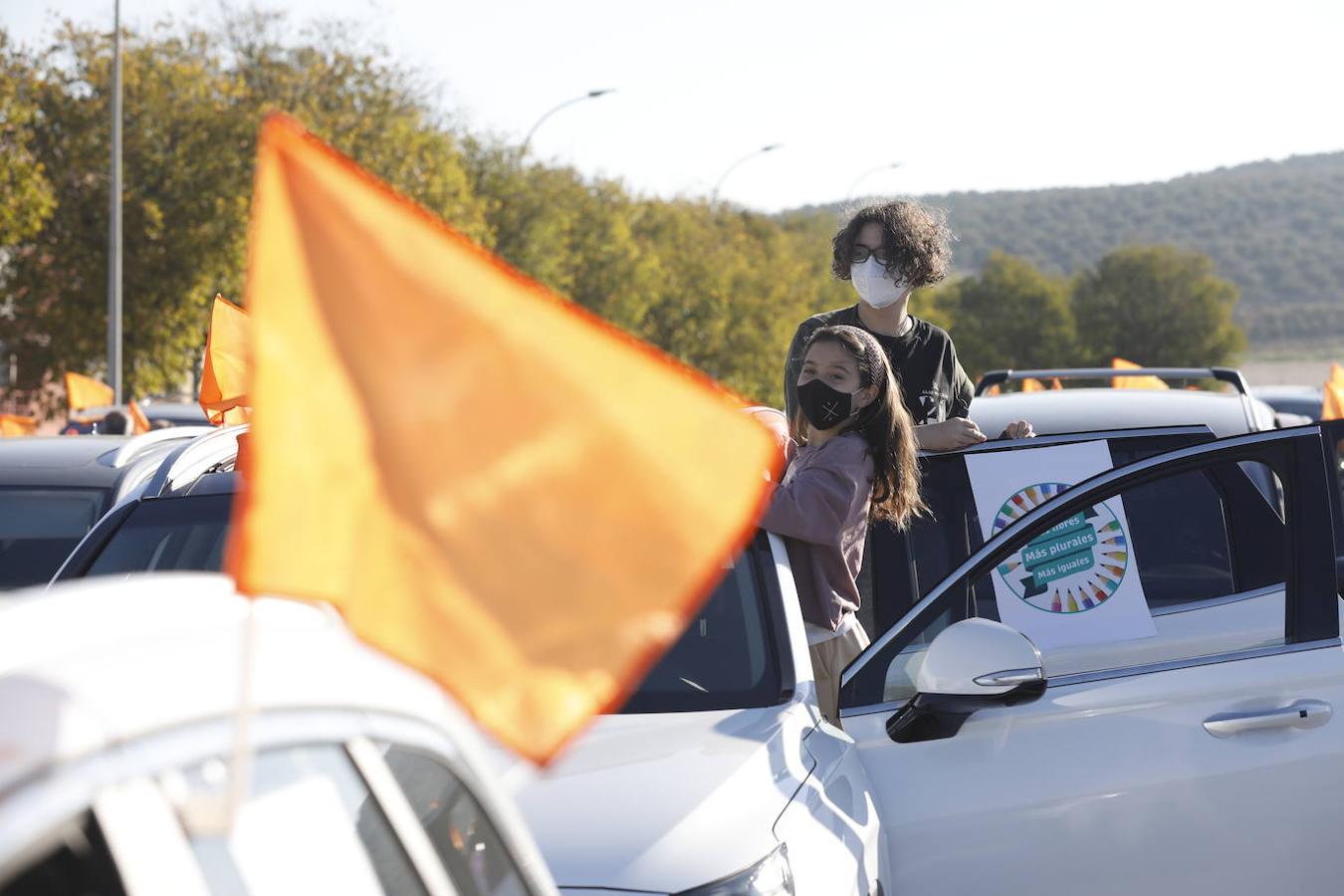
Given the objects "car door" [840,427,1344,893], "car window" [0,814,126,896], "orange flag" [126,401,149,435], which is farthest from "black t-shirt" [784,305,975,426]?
"orange flag" [126,401,149,435]

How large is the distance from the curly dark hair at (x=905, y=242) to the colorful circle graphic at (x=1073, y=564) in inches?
46.1

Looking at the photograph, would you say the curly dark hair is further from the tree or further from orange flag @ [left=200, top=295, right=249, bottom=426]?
the tree

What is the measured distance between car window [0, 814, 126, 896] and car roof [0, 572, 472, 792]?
6 centimetres

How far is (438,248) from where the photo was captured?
1.45 m

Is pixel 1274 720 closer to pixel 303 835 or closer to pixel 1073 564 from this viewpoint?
pixel 1073 564

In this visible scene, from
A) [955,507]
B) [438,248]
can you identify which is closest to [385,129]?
[955,507]

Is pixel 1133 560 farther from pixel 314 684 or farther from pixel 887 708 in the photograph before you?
pixel 314 684

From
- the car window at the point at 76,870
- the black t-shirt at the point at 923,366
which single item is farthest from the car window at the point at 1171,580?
the car window at the point at 76,870

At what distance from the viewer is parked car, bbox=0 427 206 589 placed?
21.0ft

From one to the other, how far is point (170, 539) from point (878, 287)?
89.4 inches

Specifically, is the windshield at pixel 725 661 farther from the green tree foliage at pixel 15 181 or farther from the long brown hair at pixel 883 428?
the green tree foliage at pixel 15 181

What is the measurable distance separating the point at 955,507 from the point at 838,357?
737mm

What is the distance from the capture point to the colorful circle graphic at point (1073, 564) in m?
4.17

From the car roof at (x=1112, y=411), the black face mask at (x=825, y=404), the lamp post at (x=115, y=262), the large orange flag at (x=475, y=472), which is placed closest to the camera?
the large orange flag at (x=475, y=472)
